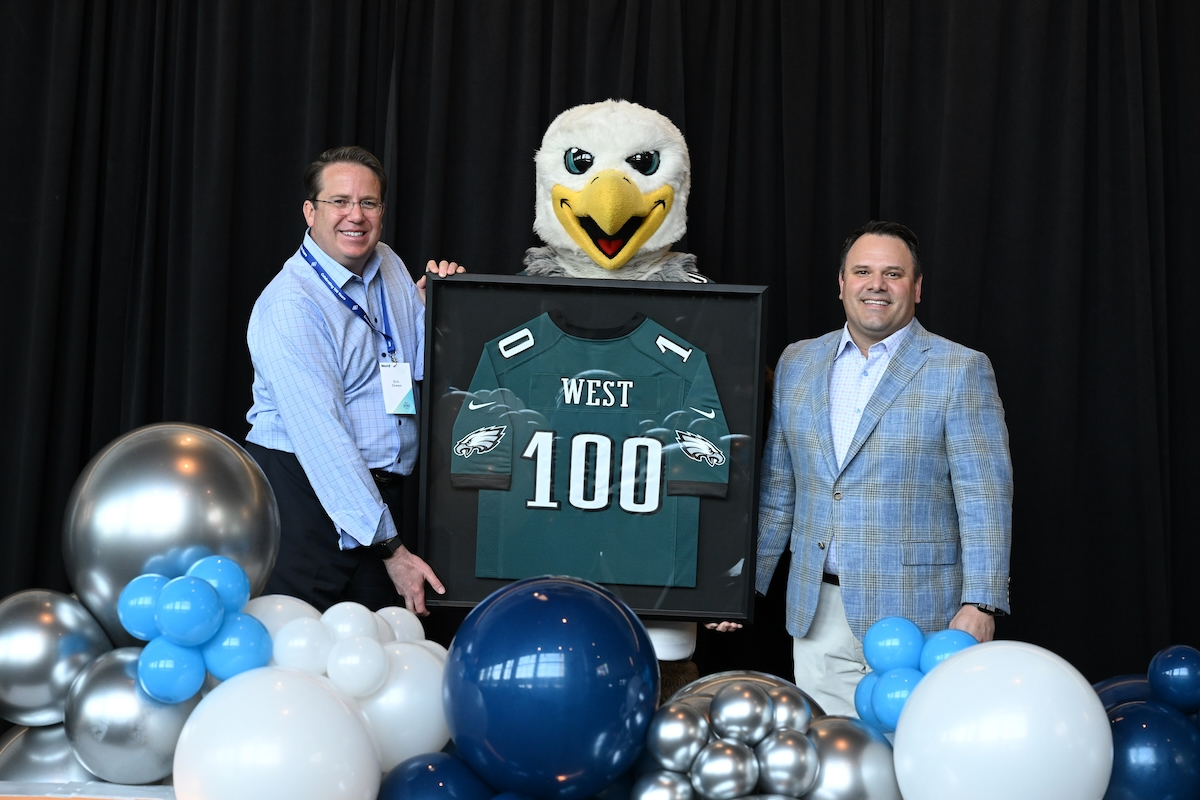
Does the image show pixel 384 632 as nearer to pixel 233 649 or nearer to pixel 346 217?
pixel 233 649

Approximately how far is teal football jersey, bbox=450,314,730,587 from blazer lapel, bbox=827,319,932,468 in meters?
0.29

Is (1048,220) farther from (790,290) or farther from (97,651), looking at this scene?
(97,651)

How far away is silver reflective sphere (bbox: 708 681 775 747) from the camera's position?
129cm

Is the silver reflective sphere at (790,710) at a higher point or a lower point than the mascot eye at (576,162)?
lower

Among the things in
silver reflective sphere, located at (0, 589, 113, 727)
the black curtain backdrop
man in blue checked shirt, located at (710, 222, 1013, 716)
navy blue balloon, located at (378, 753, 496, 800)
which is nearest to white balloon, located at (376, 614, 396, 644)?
navy blue balloon, located at (378, 753, 496, 800)

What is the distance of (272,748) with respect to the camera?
1165mm

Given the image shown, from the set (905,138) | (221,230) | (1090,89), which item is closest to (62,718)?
(221,230)

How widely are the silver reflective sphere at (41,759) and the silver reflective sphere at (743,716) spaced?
0.80 m

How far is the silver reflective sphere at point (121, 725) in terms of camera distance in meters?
1.30

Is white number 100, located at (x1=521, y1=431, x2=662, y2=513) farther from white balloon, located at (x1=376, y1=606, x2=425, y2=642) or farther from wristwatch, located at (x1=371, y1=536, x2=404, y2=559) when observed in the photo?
white balloon, located at (x1=376, y1=606, x2=425, y2=642)

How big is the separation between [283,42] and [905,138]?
5.90 feet

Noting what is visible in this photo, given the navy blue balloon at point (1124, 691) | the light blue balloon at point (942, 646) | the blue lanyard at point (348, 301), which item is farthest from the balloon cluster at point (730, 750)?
the blue lanyard at point (348, 301)

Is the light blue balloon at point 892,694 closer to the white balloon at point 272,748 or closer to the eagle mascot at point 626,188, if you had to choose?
the white balloon at point 272,748

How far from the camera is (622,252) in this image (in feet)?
8.18
